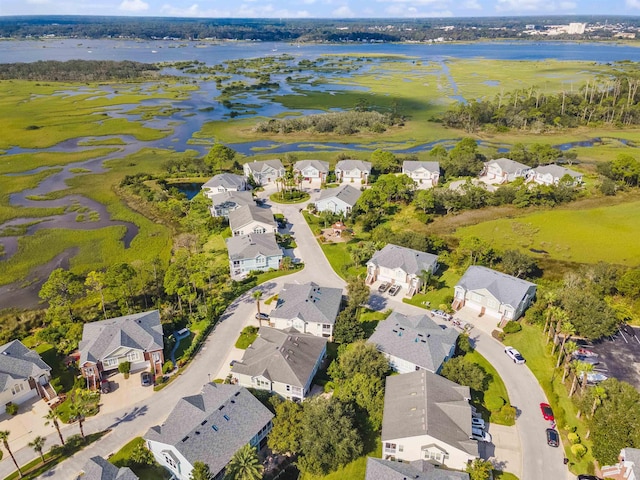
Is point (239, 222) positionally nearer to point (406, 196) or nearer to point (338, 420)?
point (406, 196)

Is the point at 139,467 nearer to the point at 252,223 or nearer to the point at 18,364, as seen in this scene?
the point at 18,364

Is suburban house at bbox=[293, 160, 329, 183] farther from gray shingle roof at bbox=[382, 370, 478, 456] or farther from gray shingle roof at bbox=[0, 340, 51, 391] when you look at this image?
gray shingle roof at bbox=[0, 340, 51, 391]

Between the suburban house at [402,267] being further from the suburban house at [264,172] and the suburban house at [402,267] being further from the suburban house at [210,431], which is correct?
the suburban house at [264,172]

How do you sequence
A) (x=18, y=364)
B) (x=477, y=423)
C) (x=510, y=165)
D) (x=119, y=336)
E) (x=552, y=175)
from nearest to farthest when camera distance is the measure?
1. (x=477, y=423)
2. (x=18, y=364)
3. (x=119, y=336)
4. (x=552, y=175)
5. (x=510, y=165)

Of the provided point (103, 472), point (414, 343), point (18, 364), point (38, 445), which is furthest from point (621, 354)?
point (18, 364)

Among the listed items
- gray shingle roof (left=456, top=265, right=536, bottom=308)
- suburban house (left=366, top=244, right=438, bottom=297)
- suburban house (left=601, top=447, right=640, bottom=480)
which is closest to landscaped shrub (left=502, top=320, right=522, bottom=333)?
gray shingle roof (left=456, top=265, right=536, bottom=308)

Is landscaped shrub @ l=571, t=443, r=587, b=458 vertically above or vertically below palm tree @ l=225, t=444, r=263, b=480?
below
